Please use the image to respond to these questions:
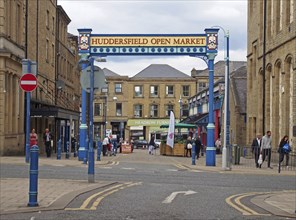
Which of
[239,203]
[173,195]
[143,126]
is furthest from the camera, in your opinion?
[143,126]

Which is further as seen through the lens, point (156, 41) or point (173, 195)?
point (156, 41)

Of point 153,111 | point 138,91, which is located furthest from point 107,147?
point 153,111

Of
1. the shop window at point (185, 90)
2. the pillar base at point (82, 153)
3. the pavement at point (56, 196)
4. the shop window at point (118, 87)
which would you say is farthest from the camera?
the shop window at point (118, 87)

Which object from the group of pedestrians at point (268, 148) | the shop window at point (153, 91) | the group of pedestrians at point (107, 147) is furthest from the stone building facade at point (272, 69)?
the shop window at point (153, 91)

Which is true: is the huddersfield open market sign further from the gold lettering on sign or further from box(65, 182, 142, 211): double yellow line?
box(65, 182, 142, 211): double yellow line

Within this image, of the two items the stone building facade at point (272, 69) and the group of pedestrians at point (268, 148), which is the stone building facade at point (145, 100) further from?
the group of pedestrians at point (268, 148)

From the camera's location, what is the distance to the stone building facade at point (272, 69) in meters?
31.1

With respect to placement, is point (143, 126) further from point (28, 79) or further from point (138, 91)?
point (28, 79)

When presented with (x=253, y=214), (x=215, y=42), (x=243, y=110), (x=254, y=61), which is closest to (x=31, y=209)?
(x=253, y=214)

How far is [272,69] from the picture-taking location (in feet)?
114

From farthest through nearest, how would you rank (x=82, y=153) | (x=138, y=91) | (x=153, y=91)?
(x=138, y=91) → (x=153, y=91) → (x=82, y=153)

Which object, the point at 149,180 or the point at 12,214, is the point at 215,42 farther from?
the point at 12,214

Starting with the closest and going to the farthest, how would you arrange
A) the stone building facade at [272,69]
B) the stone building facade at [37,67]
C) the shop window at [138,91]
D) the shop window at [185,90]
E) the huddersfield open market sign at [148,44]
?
the huddersfield open market sign at [148,44]
the stone building facade at [37,67]
the stone building facade at [272,69]
the shop window at [185,90]
the shop window at [138,91]

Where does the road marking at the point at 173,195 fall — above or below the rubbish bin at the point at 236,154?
below
